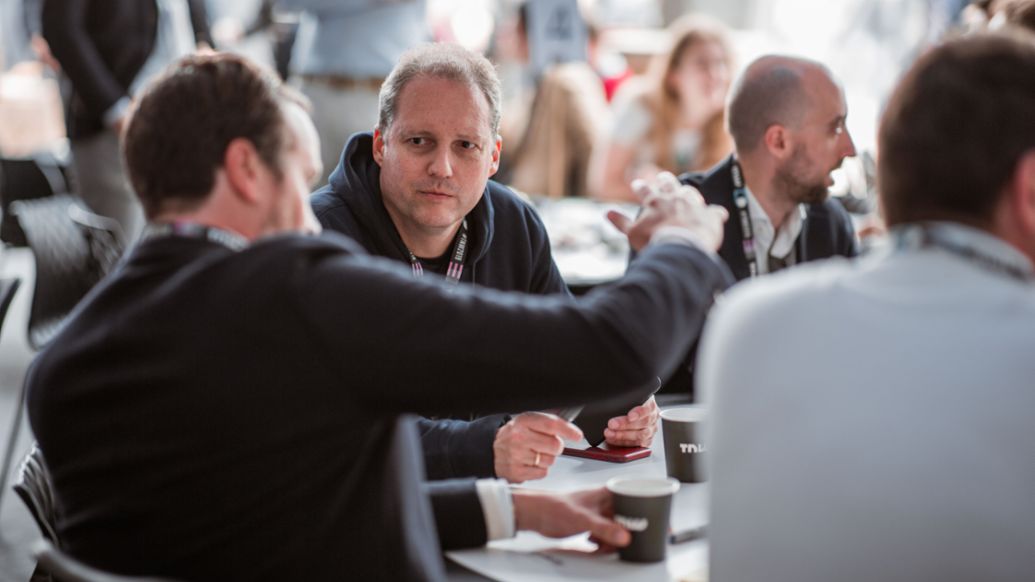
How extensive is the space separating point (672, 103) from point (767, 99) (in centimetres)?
248

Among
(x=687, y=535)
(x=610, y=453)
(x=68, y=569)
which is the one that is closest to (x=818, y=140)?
(x=610, y=453)

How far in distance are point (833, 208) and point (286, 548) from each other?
226 cm

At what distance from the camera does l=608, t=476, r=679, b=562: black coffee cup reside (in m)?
1.51

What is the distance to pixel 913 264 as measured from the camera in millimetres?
1141

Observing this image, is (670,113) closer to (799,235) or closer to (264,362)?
(799,235)

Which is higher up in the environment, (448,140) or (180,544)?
(448,140)

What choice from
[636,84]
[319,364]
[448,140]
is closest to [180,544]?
[319,364]

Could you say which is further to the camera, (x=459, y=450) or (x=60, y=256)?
(x=60, y=256)

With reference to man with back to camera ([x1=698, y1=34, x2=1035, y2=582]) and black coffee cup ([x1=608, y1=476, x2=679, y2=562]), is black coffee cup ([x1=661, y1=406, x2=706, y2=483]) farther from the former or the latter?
man with back to camera ([x1=698, y1=34, x2=1035, y2=582])

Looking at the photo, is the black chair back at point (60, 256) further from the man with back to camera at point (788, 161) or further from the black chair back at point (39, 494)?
the black chair back at point (39, 494)

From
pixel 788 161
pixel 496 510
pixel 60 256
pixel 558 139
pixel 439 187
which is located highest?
pixel 439 187

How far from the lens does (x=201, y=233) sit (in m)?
1.33

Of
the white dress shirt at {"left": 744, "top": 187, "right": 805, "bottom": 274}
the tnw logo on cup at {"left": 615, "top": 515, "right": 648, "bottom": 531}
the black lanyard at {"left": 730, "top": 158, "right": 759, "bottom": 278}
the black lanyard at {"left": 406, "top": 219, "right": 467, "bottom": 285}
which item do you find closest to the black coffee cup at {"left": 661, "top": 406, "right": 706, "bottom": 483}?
the tnw logo on cup at {"left": 615, "top": 515, "right": 648, "bottom": 531}

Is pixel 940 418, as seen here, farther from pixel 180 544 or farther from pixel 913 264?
pixel 180 544
